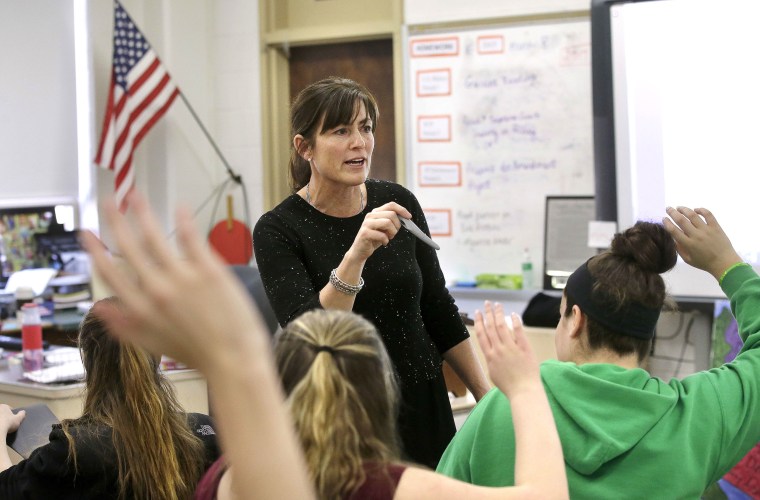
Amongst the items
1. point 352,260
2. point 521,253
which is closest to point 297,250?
point 352,260

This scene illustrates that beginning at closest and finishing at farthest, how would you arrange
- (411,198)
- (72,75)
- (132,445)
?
(132,445)
(411,198)
(72,75)

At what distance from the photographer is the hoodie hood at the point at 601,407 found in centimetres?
129

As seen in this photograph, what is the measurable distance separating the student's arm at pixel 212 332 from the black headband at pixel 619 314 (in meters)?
0.90

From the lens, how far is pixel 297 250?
178 centimetres

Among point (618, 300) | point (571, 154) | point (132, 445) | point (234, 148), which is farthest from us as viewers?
point (234, 148)

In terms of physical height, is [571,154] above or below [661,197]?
above

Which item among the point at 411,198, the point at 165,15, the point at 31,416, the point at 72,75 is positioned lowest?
the point at 31,416

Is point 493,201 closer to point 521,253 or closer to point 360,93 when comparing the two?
point 521,253

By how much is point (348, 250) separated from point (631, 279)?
58 cm

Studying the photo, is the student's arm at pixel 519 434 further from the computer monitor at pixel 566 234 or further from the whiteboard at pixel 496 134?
the whiteboard at pixel 496 134

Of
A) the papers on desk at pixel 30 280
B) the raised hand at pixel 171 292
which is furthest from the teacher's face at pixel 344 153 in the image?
the papers on desk at pixel 30 280

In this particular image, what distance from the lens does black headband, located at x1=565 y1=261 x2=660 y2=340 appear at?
1.37 metres

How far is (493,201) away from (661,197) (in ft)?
5.90

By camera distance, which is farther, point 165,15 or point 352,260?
point 165,15
